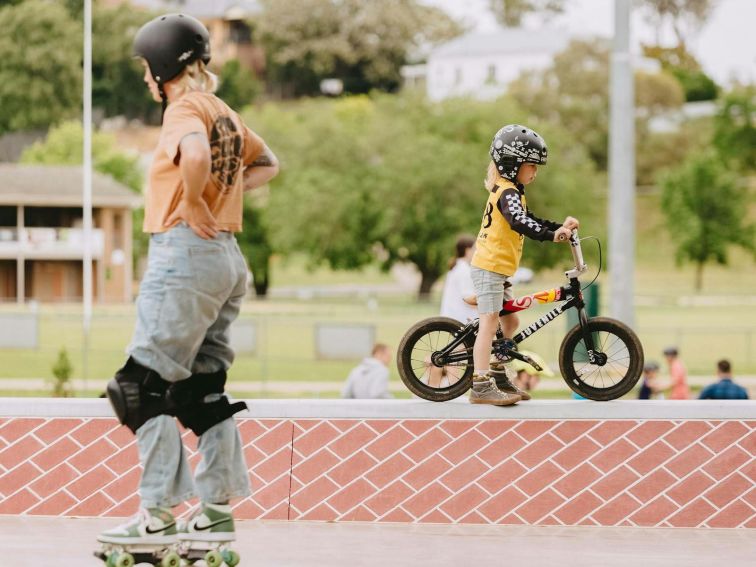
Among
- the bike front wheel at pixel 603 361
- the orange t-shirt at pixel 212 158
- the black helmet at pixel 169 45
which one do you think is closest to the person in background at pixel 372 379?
the bike front wheel at pixel 603 361

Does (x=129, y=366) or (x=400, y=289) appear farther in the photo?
(x=400, y=289)

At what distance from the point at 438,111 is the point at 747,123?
3485cm

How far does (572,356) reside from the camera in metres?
6.82

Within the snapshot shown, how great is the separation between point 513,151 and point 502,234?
41 cm

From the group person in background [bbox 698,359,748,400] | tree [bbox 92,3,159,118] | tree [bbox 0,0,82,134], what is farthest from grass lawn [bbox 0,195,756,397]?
tree [bbox 92,3,159,118]

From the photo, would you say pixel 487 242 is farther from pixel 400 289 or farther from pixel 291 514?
pixel 400 289

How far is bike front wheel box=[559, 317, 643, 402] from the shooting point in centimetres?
670

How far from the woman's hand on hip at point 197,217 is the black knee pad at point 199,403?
52cm

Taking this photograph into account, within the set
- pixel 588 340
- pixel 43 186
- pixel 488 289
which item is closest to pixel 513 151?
pixel 488 289

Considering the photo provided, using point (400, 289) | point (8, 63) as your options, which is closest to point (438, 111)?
point (400, 289)

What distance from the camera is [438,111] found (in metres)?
71.4

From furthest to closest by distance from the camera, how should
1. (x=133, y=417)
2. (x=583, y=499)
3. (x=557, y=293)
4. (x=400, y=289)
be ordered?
1. (x=400, y=289)
2. (x=557, y=293)
3. (x=583, y=499)
4. (x=133, y=417)

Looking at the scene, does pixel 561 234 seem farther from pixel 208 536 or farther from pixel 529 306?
pixel 208 536

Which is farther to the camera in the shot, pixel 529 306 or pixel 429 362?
pixel 429 362
